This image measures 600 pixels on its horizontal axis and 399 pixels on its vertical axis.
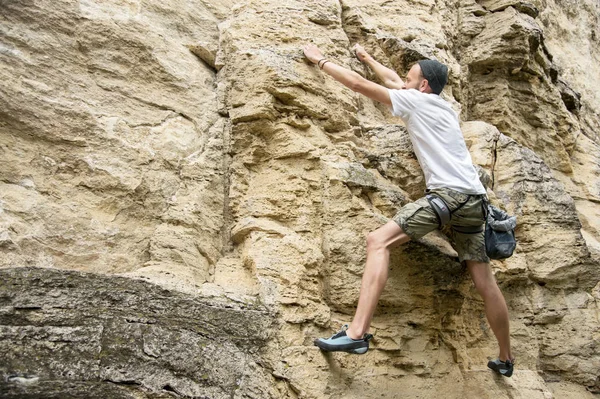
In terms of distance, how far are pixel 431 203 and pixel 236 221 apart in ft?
4.88

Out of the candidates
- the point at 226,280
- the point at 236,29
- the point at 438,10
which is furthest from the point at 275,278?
the point at 438,10

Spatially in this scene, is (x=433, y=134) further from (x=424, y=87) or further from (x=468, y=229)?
(x=468, y=229)

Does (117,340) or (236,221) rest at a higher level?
(236,221)

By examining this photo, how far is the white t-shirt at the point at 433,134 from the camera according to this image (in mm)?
4441

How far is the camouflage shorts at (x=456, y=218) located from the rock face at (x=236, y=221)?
0.67 ft

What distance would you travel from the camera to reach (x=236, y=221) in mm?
4645

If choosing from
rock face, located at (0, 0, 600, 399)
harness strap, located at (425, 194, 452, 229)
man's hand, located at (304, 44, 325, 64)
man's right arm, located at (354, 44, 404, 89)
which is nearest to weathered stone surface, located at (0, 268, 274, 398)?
rock face, located at (0, 0, 600, 399)

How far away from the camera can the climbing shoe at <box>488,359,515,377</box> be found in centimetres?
487

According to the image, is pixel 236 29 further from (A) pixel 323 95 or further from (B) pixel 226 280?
(B) pixel 226 280

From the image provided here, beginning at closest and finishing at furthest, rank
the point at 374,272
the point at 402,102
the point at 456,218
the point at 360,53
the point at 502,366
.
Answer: the point at 374,272
the point at 456,218
the point at 402,102
the point at 502,366
the point at 360,53

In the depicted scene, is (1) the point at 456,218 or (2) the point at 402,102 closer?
(1) the point at 456,218

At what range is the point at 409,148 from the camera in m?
5.12

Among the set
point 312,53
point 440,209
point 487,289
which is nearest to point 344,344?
point 440,209

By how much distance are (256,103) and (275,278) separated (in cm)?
149
